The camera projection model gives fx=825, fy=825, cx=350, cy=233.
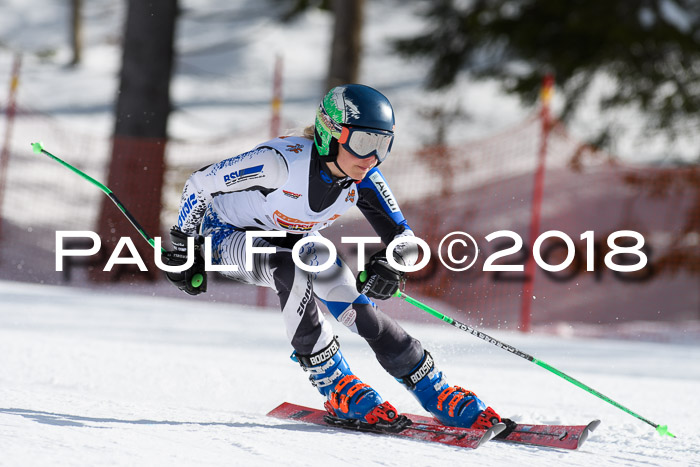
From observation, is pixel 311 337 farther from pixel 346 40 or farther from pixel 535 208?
pixel 346 40

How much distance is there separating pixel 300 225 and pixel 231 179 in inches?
13.6

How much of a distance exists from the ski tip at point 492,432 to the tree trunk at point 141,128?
254 inches

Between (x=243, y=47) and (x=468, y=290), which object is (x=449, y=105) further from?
(x=468, y=290)

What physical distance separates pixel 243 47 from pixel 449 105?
8.51 metres

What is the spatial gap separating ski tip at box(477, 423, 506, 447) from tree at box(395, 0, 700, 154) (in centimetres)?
876

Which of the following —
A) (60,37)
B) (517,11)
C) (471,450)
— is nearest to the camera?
(471,450)

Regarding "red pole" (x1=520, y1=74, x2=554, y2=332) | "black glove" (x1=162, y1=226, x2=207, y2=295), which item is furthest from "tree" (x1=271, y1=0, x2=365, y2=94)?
"black glove" (x1=162, y1=226, x2=207, y2=295)

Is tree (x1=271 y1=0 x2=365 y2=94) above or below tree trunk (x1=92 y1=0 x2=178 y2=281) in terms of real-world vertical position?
above

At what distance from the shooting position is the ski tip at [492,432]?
3.06m

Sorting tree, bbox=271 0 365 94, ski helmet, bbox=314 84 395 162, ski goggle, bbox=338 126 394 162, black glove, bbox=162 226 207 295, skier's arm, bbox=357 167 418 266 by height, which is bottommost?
black glove, bbox=162 226 207 295

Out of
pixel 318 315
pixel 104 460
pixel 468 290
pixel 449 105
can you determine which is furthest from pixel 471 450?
pixel 449 105

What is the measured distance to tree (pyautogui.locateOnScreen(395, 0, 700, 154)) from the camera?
11.1 metres

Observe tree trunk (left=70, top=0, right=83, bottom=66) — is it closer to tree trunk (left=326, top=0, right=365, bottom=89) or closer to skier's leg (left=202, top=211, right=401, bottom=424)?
tree trunk (left=326, top=0, right=365, bottom=89)

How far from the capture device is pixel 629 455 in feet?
9.94
